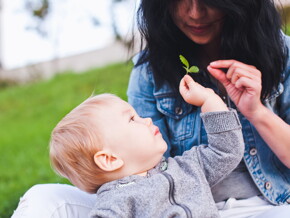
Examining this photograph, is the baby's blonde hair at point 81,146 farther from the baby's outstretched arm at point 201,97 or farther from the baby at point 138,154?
the baby's outstretched arm at point 201,97

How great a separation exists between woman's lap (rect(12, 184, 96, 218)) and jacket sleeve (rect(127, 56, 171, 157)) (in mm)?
462

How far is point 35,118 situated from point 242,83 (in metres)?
5.40

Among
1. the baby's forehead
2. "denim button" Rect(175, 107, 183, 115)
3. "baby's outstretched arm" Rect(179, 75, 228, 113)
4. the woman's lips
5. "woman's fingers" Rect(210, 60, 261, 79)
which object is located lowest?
"denim button" Rect(175, 107, 183, 115)

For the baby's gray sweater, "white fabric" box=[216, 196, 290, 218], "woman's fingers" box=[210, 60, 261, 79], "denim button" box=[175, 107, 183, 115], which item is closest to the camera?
the baby's gray sweater

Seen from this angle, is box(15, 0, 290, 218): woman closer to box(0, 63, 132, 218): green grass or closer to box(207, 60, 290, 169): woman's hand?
box(207, 60, 290, 169): woman's hand

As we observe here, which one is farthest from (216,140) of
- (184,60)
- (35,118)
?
(35,118)

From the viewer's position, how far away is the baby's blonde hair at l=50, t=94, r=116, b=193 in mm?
1925

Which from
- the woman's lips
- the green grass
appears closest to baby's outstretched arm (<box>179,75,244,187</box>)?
the woman's lips

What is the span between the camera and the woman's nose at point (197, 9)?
6.34ft

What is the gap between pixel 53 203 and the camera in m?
1.99

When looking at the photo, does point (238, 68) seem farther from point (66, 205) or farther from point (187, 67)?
point (66, 205)

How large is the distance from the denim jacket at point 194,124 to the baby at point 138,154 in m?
0.19

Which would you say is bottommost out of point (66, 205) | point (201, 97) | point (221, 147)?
point (66, 205)

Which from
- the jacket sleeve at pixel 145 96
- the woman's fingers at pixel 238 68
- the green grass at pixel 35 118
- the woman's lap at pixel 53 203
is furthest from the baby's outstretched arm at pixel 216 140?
the green grass at pixel 35 118
